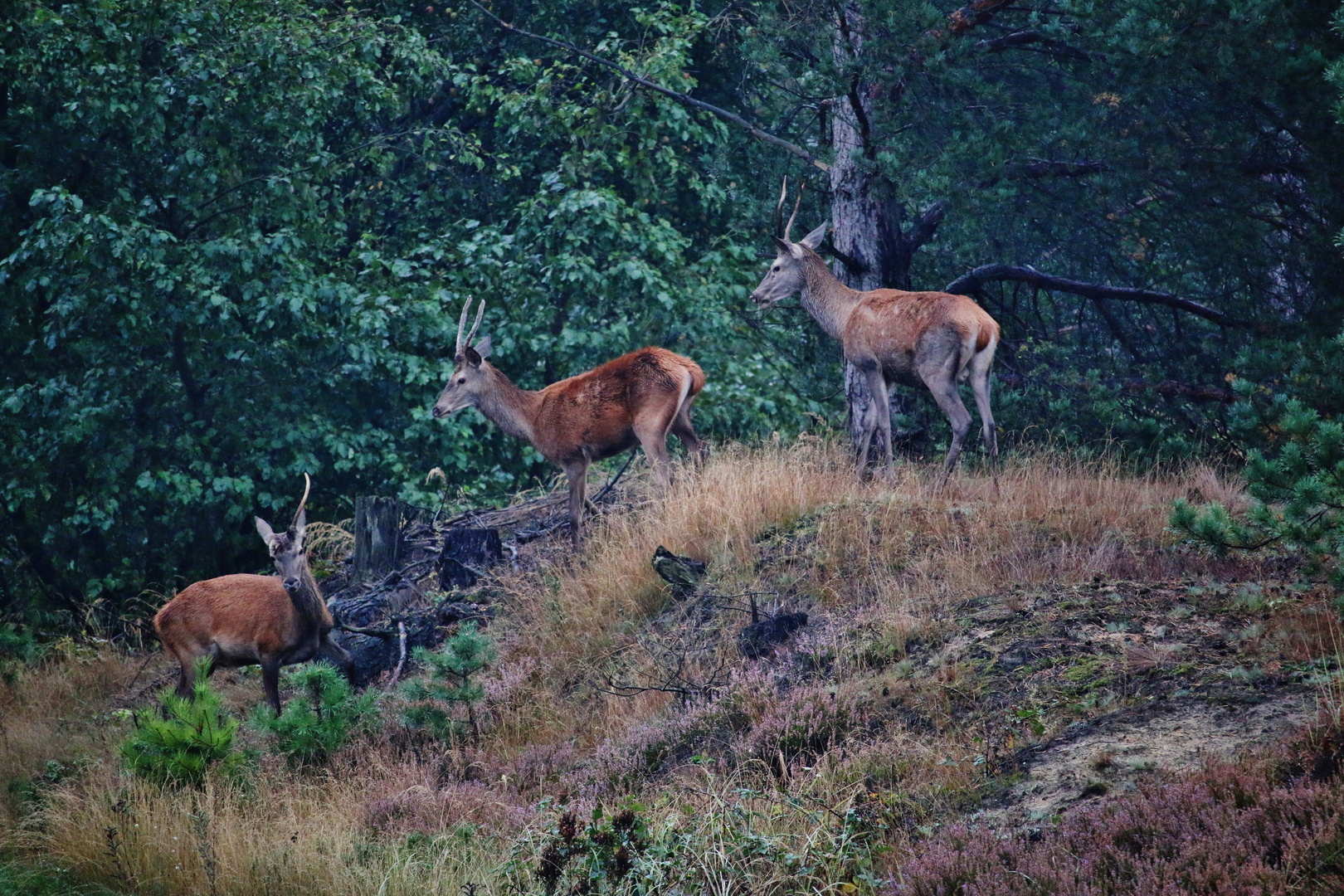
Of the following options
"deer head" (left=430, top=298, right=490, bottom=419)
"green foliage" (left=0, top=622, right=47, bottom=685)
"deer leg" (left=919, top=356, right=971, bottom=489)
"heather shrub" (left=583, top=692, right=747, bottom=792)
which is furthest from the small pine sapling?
"green foliage" (left=0, top=622, right=47, bottom=685)

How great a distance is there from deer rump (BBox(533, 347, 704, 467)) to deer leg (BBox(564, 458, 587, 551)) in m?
0.08

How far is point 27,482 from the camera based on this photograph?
14016mm

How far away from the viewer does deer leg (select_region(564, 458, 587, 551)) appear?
1148 centimetres

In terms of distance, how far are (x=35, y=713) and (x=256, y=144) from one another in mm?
7293

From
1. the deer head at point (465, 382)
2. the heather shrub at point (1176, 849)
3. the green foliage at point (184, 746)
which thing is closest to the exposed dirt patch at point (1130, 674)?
the heather shrub at point (1176, 849)

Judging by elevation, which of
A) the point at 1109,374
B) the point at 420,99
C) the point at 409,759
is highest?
the point at 420,99

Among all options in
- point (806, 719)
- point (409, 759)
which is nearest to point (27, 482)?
point (409, 759)

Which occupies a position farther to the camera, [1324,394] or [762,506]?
[762,506]

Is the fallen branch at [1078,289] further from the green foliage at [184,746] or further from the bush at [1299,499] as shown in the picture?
the green foliage at [184,746]

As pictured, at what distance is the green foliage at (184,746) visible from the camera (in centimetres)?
729

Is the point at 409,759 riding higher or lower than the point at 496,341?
lower

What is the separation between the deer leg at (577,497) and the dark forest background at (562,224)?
11.7ft

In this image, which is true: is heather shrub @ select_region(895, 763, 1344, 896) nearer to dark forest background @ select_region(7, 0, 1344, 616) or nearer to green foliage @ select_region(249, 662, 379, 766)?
green foliage @ select_region(249, 662, 379, 766)

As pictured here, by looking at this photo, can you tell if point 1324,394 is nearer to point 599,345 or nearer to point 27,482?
point 599,345
